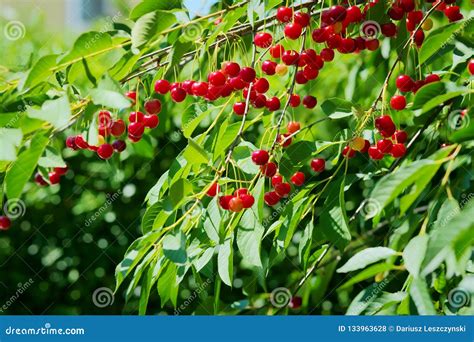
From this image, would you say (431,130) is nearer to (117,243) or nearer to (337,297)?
(337,297)

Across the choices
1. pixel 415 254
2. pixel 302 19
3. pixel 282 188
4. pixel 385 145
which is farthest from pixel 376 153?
pixel 415 254

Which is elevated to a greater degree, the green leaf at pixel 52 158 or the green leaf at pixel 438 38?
the green leaf at pixel 52 158

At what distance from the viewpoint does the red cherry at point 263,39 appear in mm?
1545

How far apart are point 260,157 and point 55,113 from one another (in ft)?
1.45

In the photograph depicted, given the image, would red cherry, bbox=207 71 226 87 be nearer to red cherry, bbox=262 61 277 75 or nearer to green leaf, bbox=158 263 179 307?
red cherry, bbox=262 61 277 75

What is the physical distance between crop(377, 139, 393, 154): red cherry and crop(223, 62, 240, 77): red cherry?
357mm

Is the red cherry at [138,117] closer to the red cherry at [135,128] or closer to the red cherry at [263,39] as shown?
the red cherry at [135,128]

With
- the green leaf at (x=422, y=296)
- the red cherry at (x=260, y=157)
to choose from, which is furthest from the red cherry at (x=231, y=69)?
the green leaf at (x=422, y=296)

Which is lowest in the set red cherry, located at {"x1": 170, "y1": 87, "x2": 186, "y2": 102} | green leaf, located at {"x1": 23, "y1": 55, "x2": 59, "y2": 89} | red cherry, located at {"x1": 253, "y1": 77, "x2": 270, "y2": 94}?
red cherry, located at {"x1": 253, "y1": 77, "x2": 270, "y2": 94}

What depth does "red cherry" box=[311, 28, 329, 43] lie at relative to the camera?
147 centimetres

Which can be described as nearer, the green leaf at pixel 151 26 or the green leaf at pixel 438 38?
the green leaf at pixel 151 26

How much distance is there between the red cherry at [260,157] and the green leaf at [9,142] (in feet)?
1.50

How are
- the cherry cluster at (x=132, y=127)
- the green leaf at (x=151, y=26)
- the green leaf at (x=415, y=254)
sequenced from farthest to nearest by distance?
1. the cherry cluster at (x=132, y=127)
2. the green leaf at (x=151, y=26)
3. the green leaf at (x=415, y=254)

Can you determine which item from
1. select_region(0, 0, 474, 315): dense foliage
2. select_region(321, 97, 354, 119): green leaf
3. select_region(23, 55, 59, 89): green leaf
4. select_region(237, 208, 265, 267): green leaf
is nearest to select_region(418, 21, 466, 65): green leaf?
select_region(0, 0, 474, 315): dense foliage
